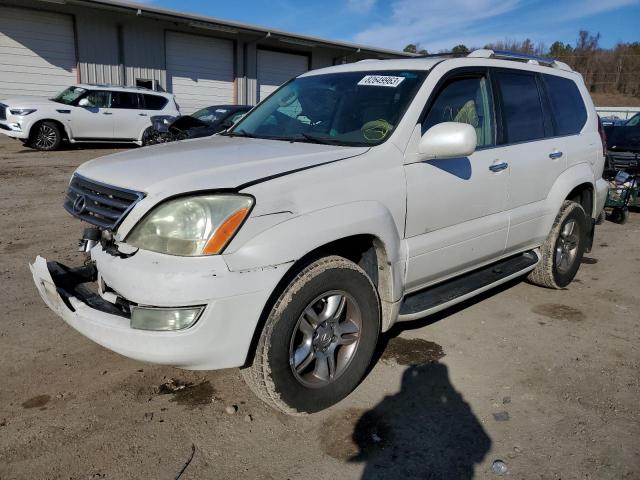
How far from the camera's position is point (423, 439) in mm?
2777

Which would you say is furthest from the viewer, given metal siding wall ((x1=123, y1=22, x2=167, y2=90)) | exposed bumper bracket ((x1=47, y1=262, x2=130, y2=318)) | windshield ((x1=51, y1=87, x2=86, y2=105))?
metal siding wall ((x1=123, y1=22, x2=167, y2=90))

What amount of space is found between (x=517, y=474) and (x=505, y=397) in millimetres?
711

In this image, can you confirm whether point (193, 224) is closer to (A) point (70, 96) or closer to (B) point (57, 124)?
(B) point (57, 124)

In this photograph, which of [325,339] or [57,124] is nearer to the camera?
[325,339]

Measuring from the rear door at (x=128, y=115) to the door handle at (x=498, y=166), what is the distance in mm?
13630

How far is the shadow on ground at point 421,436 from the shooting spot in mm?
2566

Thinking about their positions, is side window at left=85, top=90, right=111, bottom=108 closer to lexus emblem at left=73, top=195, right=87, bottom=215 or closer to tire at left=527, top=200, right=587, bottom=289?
lexus emblem at left=73, top=195, right=87, bottom=215

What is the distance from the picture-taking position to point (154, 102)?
16.0 m

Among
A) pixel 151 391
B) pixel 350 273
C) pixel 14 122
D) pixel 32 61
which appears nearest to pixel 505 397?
pixel 350 273

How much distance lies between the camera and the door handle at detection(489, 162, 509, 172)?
3.76m

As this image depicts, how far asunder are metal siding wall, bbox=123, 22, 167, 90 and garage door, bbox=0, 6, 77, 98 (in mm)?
1985

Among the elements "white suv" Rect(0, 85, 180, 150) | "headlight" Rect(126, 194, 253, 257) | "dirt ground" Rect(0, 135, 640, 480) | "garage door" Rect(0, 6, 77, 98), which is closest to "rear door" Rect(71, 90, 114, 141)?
"white suv" Rect(0, 85, 180, 150)

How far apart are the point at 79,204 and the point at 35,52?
1815 centimetres

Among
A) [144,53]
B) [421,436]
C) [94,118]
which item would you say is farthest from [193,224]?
[144,53]
